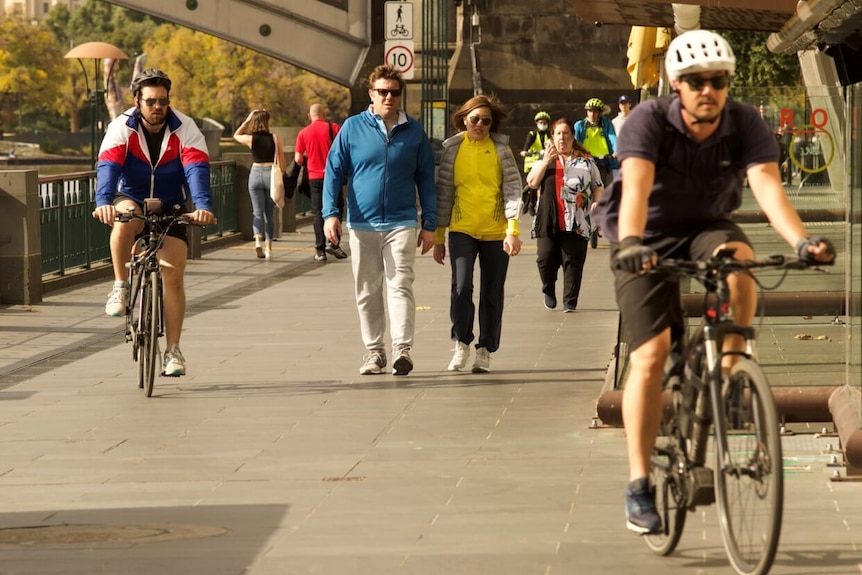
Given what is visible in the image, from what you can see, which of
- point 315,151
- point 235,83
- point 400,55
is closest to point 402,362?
point 315,151

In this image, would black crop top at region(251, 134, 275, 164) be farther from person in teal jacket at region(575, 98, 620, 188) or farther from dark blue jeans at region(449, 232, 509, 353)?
dark blue jeans at region(449, 232, 509, 353)

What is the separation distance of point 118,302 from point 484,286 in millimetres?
2290

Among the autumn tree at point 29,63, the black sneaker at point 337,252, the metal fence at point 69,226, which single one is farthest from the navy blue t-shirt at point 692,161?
the autumn tree at point 29,63

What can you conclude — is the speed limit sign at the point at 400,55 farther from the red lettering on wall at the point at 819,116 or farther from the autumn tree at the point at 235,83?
the autumn tree at the point at 235,83

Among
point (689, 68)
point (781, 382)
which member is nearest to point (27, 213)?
point (781, 382)

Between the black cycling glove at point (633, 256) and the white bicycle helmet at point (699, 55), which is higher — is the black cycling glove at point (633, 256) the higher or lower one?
the lower one

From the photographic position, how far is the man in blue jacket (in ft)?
36.7

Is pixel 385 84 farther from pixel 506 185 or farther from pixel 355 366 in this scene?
pixel 355 366

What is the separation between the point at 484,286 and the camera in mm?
11508

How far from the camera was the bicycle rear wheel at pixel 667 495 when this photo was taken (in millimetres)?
5754

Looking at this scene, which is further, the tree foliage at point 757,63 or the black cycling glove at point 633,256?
the tree foliage at point 757,63

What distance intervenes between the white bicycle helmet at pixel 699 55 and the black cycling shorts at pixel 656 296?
0.53 m

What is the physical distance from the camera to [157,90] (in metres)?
10.6

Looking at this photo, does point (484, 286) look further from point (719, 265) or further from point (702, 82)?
point (719, 265)
